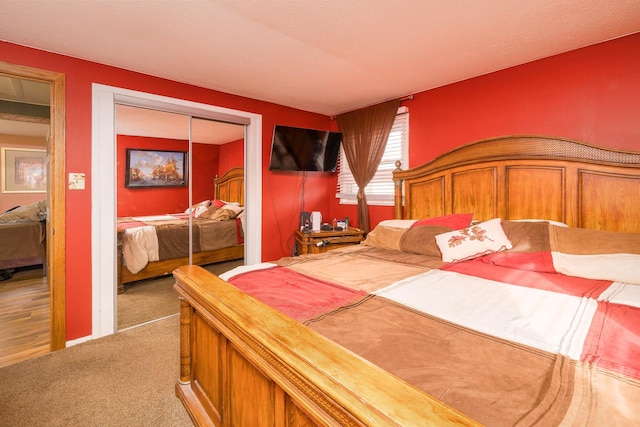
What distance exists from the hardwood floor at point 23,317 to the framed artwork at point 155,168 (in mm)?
1514

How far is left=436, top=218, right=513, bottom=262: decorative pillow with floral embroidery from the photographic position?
7.16 feet

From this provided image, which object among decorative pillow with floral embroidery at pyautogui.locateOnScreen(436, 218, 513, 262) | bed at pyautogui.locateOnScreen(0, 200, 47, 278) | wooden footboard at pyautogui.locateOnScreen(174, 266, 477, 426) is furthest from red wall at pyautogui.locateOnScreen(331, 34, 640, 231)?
bed at pyautogui.locateOnScreen(0, 200, 47, 278)

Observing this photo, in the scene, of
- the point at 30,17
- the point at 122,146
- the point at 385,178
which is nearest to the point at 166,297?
the point at 122,146

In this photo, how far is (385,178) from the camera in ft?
12.4

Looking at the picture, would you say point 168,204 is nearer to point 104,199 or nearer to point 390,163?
point 104,199

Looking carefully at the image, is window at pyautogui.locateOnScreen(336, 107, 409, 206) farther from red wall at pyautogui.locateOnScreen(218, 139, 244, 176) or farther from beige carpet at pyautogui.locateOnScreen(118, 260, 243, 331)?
beige carpet at pyautogui.locateOnScreen(118, 260, 243, 331)

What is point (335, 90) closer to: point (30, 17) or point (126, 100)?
point (126, 100)

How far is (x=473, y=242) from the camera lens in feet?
7.26

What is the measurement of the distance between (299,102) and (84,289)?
9.58 ft

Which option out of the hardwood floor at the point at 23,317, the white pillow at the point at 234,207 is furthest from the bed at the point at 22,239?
the white pillow at the point at 234,207

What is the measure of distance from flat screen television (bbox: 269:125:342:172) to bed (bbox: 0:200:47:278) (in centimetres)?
366

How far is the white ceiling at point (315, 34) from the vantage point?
1863mm

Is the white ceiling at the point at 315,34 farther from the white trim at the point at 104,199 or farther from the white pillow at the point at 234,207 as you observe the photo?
the white pillow at the point at 234,207

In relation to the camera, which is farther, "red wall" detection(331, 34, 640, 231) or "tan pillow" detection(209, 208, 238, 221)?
"tan pillow" detection(209, 208, 238, 221)
